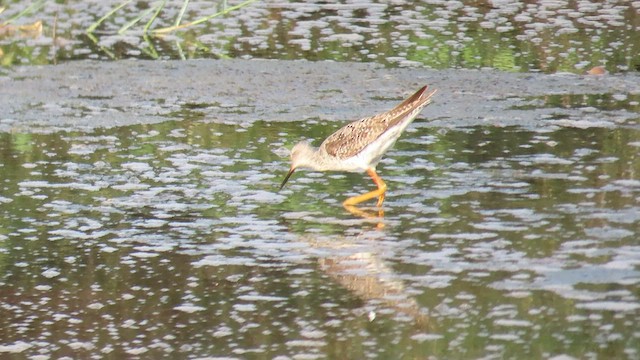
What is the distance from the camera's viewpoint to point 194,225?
27.6 ft

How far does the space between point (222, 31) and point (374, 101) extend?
411cm

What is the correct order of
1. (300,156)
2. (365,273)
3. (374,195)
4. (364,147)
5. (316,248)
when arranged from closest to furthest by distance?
1. (365,273)
2. (316,248)
3. (374,195)
4. (364,147)
5. (300,156)

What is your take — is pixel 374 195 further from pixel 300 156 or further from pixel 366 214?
pixel 300 156

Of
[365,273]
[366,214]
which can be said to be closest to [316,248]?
[365,273]

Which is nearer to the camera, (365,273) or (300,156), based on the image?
(365,273)

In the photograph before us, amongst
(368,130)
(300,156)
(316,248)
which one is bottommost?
(316,248)

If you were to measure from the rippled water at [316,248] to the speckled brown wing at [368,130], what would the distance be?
35cm

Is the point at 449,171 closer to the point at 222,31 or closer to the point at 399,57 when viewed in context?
the point at 399,57

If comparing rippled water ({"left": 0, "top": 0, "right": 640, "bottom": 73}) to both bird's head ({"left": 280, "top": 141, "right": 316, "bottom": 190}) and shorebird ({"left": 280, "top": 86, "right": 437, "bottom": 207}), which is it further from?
bird's head ({"left": 280, "top": 141, "right": 316, "bottom": 190})

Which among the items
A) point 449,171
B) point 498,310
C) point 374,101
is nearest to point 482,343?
point 498,310

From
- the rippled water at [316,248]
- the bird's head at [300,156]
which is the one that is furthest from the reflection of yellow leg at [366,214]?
the bird's head at [300,156]

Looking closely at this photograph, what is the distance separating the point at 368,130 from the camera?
9070mm

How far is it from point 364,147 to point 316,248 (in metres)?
1.32

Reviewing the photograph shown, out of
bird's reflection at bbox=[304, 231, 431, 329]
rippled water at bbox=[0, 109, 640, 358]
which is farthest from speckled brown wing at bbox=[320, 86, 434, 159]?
bird's reflection at bbox=[304, 231, 431, 329]
